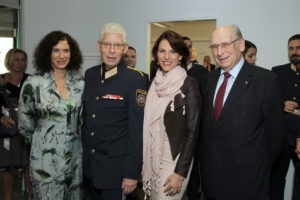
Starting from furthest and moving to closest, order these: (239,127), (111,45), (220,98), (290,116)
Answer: (290,116)
(111,45)
(220,98)
(239,127)

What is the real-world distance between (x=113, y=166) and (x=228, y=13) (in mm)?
3133

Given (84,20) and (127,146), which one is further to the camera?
(84,20)

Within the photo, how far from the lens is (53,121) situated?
1872mm

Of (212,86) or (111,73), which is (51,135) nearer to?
(111,73)

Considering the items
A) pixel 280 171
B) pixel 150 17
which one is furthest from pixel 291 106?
pixel 150 17

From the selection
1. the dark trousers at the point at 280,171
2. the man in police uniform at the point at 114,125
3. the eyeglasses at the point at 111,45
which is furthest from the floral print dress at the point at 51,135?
the dark trousers at the point at 280,171

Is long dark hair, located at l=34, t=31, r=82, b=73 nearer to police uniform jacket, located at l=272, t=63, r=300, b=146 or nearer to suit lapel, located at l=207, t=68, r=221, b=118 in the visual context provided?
suit lapel, located at l=207, t=68, r=221, b=118

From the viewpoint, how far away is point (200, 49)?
35.9ft

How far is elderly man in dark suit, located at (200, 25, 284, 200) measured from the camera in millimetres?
1636

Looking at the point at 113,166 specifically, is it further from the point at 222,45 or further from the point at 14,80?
the point at 14,80

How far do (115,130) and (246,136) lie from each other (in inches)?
30.7

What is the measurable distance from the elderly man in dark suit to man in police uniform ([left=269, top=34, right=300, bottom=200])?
3.07 ft

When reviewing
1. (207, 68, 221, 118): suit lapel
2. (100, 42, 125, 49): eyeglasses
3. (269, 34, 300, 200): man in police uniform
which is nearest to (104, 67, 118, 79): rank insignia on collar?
(100, 42, 125, 49): eyeglasses

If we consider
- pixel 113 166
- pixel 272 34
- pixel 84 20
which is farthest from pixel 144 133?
pixel 84 20
